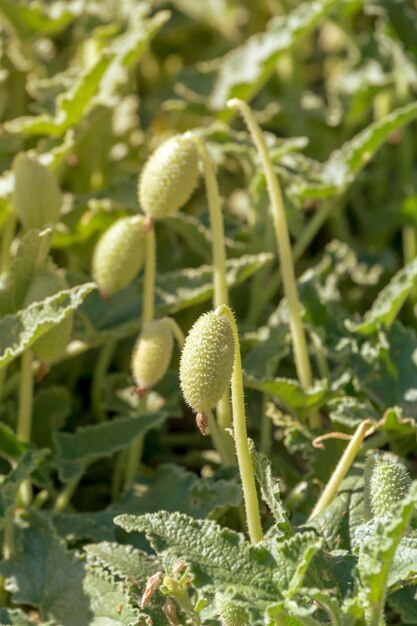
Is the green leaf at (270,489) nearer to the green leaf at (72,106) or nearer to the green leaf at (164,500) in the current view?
the green leaf at (164,500)

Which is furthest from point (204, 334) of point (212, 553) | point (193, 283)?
point (193, 283)

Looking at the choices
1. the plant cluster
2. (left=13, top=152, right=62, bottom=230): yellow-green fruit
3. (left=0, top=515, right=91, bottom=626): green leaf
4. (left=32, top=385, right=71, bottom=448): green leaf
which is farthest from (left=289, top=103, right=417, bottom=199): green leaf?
(left=0, top=515, right=91, bottom=626): green leaf

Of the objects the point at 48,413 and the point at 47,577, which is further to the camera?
the point at 48,413

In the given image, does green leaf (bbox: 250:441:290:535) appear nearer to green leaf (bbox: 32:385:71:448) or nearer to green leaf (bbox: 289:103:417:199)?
green leaf (bbox: 32:385:71:448)

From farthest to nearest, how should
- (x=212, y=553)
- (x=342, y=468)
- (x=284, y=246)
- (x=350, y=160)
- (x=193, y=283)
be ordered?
1. (x=350, y=160)
2. (x=193, y=283)
3. (x=284, y=246)
4. (x=342, y=468)
5. (x=212, y=553)

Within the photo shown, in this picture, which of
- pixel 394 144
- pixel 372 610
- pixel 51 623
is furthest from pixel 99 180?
pixel 372 610

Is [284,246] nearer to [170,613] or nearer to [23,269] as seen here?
[23,269]

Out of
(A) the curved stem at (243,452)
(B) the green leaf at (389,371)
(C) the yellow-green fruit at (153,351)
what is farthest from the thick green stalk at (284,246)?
(A) the curved stem at (243,452)
